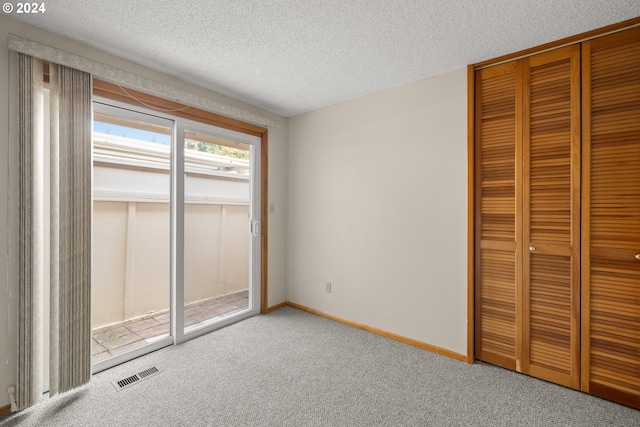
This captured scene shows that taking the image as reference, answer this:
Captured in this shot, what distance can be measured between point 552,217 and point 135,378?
3.34 meters

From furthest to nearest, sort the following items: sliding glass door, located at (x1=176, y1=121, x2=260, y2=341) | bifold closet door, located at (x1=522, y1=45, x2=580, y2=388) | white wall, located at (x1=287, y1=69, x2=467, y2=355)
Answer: sliding glass door, located at (x1=176, y1=121, x2=260, y2=341), white wall, located at (x1=287, y1=69, x2=467, y2=355), bifold closet door, located at (x1=522, y1=45, x2=580, y2=388)

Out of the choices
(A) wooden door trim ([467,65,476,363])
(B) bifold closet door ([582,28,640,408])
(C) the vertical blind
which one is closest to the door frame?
(C) the vertical blind

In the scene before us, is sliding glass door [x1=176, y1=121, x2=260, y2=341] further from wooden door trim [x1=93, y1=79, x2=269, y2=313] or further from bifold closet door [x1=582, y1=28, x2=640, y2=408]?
bifold closet door [x1=582, y1=28, x2=640, y2=408]

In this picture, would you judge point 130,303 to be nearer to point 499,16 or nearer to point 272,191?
point 272,191

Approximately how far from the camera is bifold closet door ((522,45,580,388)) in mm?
1990

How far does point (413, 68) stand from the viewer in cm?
243

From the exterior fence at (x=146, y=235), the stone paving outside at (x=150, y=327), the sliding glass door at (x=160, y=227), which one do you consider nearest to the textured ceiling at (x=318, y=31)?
the sliding glass door at (x=160, y=227)

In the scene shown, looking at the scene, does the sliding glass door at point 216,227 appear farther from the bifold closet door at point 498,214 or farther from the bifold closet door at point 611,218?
the bifold closet door at point 611,218

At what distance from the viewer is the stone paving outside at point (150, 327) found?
254 centimetres

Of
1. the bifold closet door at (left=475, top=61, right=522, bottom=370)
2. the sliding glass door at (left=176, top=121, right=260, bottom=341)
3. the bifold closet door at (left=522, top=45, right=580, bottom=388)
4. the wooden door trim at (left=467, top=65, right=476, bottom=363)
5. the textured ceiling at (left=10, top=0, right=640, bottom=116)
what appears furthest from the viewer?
the sliding glass door at (left=176, top=121, right=260, bottom=341)

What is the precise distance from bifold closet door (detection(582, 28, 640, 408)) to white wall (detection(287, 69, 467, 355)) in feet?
2.55

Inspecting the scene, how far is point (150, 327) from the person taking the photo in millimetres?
2902

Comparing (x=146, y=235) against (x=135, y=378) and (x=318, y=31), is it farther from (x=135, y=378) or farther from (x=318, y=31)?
(x=318, y=31)

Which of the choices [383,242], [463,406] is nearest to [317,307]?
[383,242]
